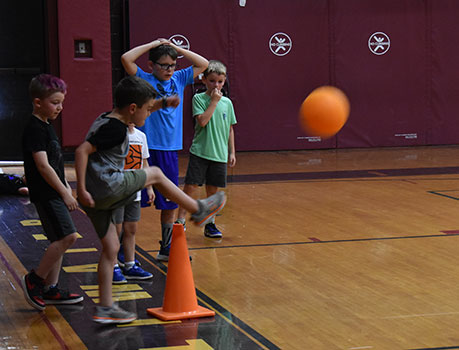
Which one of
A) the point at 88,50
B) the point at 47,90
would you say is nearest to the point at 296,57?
the point at 88,50

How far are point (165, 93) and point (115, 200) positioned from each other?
151 centimetres

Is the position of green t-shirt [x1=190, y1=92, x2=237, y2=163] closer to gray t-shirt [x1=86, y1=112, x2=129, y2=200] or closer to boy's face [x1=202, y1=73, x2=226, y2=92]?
boy's face [x1=202, y1=73, x2=226, y2=92]

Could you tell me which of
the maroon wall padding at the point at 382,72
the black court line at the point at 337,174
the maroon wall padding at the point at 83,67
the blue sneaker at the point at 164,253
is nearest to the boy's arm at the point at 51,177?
the blue sneaker at the point at 164,253

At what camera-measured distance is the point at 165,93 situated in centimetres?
572

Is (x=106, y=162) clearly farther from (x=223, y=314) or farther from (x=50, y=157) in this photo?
(x=223, y=314)

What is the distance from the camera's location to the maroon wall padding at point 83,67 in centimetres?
1135

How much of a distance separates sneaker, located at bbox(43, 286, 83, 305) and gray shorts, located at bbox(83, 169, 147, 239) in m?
0.59

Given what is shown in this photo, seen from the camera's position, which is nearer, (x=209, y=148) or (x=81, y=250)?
(x=81, y=250)

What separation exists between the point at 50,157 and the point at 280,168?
7080 mm

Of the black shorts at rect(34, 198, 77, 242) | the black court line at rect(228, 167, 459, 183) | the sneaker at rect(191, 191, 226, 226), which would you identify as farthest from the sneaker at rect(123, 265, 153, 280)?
the black court line at rect(228, 167, 459, 183)

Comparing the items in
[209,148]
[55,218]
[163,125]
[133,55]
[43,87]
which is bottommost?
[55,218]

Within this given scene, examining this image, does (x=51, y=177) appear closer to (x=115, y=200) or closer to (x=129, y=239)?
(x=115, y=200)

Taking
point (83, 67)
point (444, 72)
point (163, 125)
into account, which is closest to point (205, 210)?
point (163, 125)

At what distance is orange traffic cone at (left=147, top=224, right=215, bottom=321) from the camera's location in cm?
462
